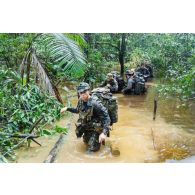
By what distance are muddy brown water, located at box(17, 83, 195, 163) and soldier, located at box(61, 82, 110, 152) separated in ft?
0.51

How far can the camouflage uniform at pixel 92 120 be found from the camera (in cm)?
420

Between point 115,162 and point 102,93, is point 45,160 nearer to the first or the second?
point 115,162

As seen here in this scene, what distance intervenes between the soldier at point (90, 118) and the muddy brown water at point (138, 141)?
15 cm

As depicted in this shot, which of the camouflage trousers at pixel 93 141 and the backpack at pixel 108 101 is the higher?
the backpack at pixel 108 101

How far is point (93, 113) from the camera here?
4.30m

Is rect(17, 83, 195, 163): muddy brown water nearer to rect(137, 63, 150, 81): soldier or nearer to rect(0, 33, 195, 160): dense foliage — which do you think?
rect(0, 33, 195, 160): dense foliage

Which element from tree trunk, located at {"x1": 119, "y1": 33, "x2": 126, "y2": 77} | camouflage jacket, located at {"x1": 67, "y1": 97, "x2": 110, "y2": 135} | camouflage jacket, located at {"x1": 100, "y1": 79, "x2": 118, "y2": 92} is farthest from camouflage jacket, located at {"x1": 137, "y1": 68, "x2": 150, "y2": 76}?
camouflage jacket, located at {"x1": 67, "y1": 97, "x2": 110, "y2": 135}

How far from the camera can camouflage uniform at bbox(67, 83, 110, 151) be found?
420 cm

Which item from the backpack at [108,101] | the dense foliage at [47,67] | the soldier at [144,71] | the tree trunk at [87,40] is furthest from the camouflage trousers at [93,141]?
the soldier at [144,71]

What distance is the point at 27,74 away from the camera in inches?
195

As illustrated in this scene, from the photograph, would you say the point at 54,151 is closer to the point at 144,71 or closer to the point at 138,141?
the point at 138,141

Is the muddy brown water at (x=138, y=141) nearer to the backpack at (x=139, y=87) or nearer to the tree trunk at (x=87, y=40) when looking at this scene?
the tree trunk at (x=87, y=40)

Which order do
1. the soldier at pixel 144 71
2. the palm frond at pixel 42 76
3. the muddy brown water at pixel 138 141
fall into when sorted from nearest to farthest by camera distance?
the muddy brown water at pixel 138 141
the palm frond at pixel 42 76
the soldier at pixel 144 71

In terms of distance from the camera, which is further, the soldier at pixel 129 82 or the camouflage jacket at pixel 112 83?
the soldier at pixel 129 82
